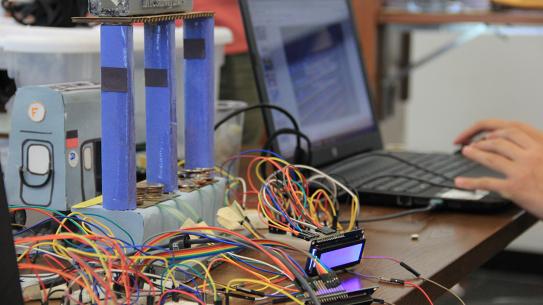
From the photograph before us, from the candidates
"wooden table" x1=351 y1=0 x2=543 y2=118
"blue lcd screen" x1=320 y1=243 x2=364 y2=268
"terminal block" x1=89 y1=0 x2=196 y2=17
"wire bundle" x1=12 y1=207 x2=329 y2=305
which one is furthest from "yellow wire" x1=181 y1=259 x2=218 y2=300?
"wooden table" x1=351 y1=0 x2=543 y2=118

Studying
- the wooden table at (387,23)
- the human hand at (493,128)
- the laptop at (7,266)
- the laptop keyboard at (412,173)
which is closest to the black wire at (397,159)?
the laptop keyboard at (412,173)

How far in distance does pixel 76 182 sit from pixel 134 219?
15cm

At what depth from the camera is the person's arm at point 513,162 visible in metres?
1.15

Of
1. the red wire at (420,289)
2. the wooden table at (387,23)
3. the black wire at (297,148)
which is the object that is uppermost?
the wooden table at (387,23)

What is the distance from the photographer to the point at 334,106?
136cm

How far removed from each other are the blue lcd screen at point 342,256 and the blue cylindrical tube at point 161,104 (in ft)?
0.59

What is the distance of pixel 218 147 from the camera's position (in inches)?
48.2

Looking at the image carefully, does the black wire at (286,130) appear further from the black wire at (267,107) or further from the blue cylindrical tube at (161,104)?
the blue cylindrical tube at (161,104)

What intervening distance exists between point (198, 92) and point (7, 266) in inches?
13.3

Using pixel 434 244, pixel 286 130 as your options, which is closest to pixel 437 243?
pixel 434 244

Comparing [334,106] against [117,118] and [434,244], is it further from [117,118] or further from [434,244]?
[117,118]

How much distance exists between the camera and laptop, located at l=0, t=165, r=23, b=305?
0.66 meters

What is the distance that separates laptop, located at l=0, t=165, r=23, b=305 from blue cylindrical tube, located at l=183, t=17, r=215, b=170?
0.94 feet

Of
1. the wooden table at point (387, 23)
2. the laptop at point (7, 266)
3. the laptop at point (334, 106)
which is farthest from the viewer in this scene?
the wooden table at point (387, 23)
